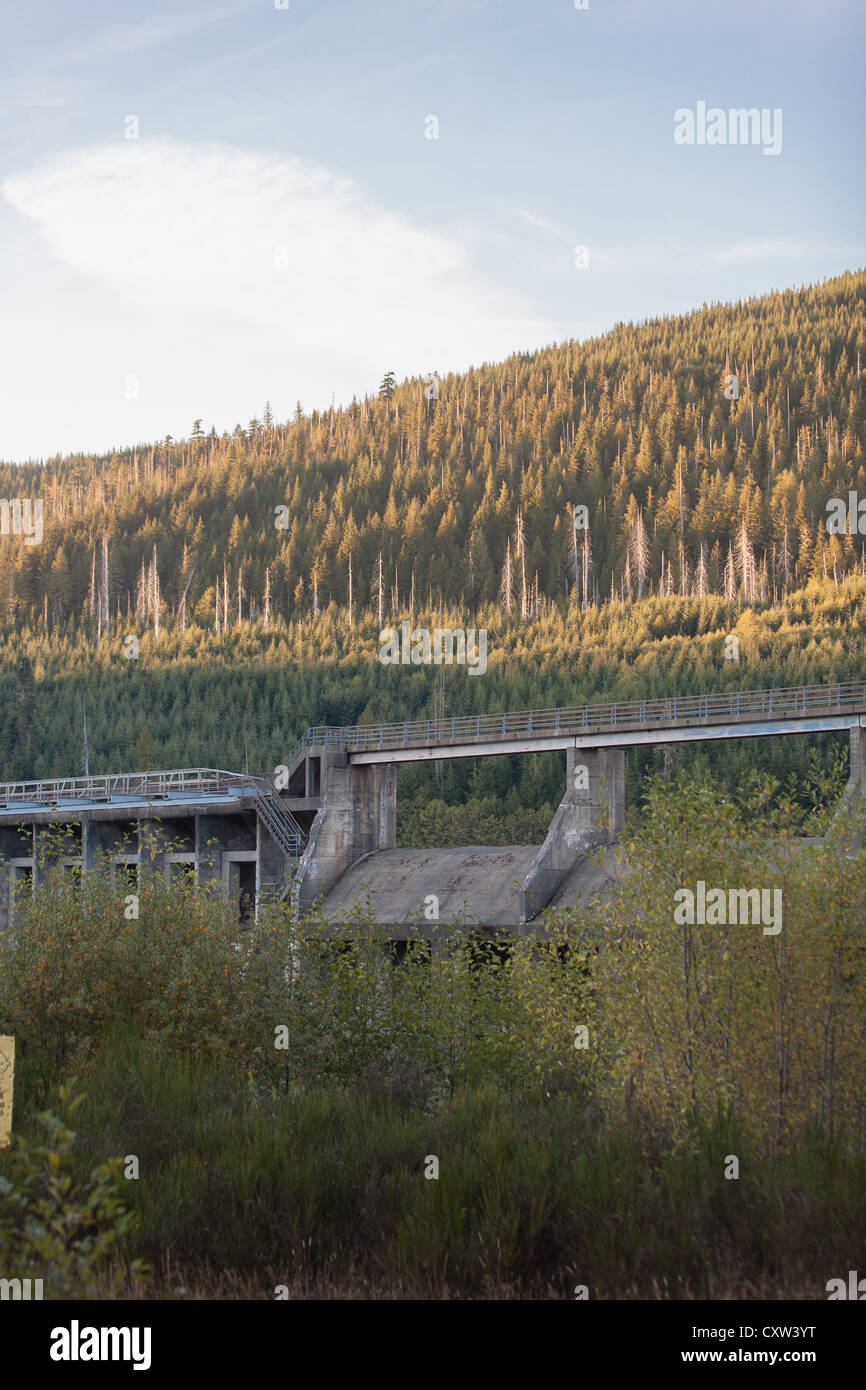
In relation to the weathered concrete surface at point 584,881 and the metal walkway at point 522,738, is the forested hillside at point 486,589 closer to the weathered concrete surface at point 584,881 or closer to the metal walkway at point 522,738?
the metal walkway at point 522,738

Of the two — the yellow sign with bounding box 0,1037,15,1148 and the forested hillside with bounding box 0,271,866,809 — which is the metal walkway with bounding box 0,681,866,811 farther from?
the forested hillside with bounding box 0,271,866,809

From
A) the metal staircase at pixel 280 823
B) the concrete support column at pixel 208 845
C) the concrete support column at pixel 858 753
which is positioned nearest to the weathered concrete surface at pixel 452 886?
the metal staircase at pixel 280 823

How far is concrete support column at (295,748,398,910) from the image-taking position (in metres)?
56.6

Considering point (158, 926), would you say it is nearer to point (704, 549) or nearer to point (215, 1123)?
point (215, 1123)

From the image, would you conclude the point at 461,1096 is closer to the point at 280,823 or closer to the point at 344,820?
the point at 344,820

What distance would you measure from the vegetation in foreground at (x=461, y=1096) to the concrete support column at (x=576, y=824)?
1572cm

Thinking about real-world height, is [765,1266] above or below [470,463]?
below

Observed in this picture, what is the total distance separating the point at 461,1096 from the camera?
21203mm

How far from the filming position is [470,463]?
200m

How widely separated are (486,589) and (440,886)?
118358 mm

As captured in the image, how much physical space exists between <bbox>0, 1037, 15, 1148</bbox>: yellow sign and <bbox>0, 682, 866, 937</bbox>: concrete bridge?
77.3 feet

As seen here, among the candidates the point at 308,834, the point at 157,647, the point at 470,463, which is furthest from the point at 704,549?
the point at 308,834
